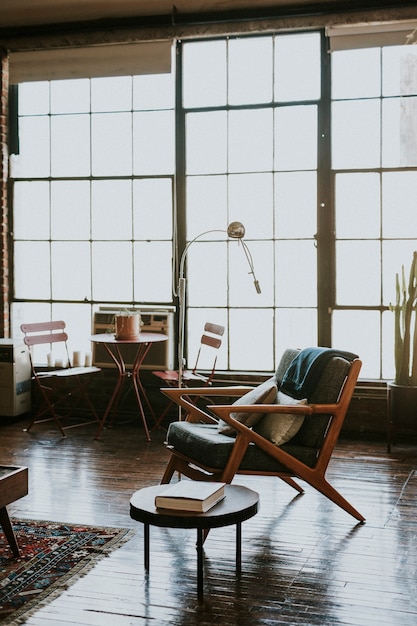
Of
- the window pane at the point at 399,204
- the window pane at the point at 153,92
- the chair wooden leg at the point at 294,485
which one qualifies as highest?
the window pane at the point at 153,92

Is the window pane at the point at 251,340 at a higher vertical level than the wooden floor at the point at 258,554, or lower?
higher

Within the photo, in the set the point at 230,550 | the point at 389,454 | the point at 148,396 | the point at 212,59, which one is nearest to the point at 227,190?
the point at 212,59

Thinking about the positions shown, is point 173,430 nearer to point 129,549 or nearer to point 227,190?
point 129,549

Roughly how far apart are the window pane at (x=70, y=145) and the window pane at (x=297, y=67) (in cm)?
184

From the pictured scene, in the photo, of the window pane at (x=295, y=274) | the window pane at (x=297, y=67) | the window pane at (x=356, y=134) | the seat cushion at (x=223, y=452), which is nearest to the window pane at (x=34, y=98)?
the window pane at (x=297, y=67)

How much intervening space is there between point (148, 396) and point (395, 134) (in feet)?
10.4

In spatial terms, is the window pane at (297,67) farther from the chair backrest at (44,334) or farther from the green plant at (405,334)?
the chair backrest at (44,334)

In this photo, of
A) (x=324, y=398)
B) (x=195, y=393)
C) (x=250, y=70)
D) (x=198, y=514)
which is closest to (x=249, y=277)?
(x=250, y=70)

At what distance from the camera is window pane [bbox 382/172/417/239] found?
6.72 m

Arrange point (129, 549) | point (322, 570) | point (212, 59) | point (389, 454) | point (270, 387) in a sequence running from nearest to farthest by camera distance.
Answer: point (322, 570) < point (129, 549) < point (270, 387) < point (389, 454) < point (212, 59)

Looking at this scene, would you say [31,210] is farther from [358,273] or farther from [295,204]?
[358,273]

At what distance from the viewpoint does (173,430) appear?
466cm

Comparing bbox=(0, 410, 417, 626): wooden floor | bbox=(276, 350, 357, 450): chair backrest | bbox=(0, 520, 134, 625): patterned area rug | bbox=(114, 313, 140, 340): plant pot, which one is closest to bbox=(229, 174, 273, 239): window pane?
bbox=(114, 313, 140, 340): plant pot

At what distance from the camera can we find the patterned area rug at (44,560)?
11.2 ft
